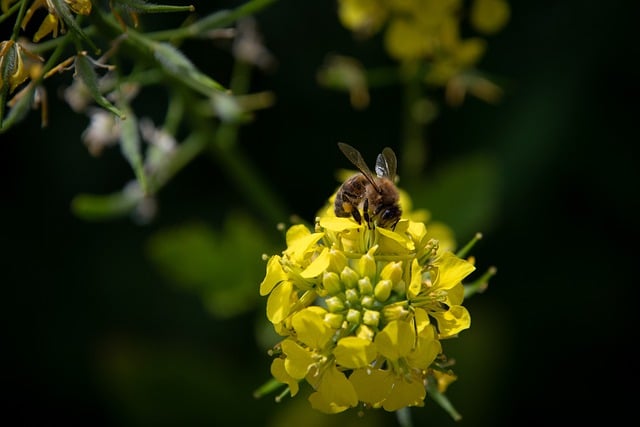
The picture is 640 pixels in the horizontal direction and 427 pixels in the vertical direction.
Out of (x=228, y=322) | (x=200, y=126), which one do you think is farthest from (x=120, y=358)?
(x=200, y=126)

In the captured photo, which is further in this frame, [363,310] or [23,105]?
[23,105]

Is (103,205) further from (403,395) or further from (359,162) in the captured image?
(403,395)

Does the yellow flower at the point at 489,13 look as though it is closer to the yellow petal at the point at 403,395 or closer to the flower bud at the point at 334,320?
the flower bud at the point at 334,320

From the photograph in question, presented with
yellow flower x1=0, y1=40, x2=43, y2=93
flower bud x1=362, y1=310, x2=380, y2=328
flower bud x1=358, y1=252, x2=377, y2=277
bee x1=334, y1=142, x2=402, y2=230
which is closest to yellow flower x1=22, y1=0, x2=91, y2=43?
yellow flower x1=0, y1=40, x2=43, y2=93

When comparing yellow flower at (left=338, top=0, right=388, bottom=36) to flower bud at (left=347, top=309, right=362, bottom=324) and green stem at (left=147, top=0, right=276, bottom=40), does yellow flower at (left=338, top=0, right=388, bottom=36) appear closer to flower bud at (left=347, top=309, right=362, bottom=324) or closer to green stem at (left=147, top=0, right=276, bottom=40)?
green stem at (left=147, top=0, right=276, bottom=40)

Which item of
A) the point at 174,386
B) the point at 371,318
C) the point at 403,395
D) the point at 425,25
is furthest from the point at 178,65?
the point at 174,386
